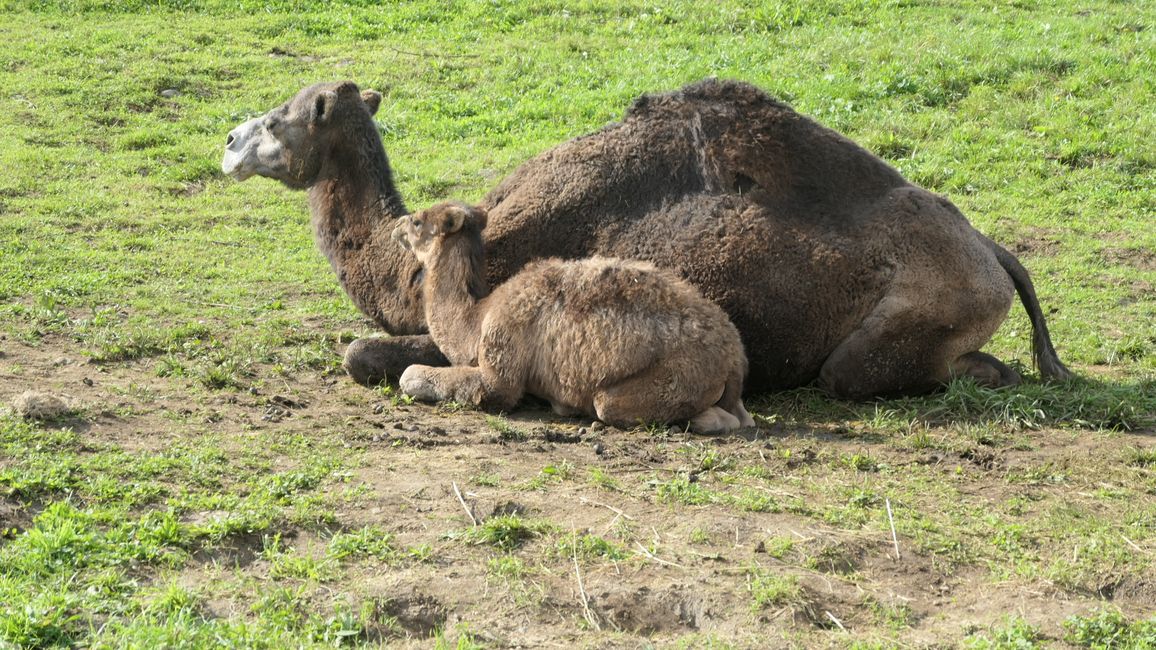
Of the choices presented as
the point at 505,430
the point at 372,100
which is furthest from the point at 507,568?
the point at 372,100

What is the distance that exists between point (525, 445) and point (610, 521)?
132cm

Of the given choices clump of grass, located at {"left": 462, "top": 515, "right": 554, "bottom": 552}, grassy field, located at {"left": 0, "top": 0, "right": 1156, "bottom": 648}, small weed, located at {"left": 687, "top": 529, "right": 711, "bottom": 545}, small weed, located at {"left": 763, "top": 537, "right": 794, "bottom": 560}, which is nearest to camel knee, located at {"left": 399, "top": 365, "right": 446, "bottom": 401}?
grassy field, located at {"left": 0, "top": 0, "right": 1156, "bottom": 648}

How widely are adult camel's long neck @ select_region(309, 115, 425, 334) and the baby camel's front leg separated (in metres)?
0.97

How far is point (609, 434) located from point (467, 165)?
704 cm

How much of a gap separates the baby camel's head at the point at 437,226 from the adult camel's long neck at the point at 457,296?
0.08ft

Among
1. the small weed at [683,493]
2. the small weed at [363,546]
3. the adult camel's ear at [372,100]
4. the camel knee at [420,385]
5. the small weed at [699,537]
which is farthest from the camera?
the adult camel's ear at [372,100]

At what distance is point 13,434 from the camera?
258 inches

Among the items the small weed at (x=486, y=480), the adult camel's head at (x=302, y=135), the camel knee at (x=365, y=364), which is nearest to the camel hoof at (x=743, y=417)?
the small weed at (x=486, y=480)

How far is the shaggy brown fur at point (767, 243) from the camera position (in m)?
8.34

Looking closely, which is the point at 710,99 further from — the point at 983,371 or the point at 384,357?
the point at 384,357

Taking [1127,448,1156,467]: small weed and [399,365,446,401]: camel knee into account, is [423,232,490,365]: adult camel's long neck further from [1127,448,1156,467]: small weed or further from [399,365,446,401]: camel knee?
[1127,448,1156,467]: small weed

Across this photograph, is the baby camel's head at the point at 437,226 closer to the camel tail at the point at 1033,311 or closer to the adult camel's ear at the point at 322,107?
the adult camel's ear at the point at 322,107

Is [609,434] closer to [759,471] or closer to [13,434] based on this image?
[759,471]

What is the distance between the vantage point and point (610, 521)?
236 inches
